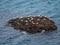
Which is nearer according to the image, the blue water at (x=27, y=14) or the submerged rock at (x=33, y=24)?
the blue water at (x=27, y=14)

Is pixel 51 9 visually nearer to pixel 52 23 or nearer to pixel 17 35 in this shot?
pixel 52 23

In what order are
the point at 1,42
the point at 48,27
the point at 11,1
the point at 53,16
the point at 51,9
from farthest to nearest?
1. the point at 11,1
2. the point at 51,9
3. the point at 53,16
4. the point at 48,27
5. the point at 1,42

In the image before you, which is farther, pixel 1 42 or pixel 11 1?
pixel 11 1

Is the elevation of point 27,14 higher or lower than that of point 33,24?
higher

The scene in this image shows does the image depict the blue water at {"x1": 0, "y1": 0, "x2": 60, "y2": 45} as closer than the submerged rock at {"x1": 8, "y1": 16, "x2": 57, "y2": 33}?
Yes

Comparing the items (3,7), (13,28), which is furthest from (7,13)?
(13,28)
